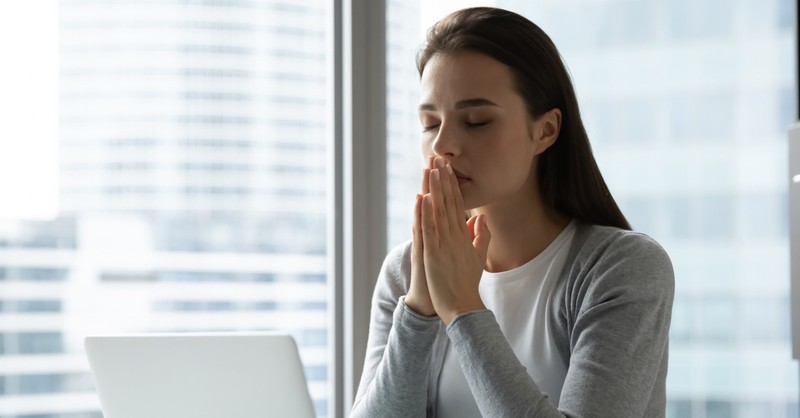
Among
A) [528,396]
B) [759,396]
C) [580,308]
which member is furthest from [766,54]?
[528,396]

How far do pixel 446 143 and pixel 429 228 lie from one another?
14 centimetres

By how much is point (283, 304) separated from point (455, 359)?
3.75 feet

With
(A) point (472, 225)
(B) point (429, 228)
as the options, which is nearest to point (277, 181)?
(A) point (472, 225)

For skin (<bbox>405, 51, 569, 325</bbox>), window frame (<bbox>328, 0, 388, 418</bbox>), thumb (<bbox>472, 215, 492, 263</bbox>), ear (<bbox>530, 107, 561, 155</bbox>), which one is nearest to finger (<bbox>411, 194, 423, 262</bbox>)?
skin (<bbox>405, 51, 569, 325</bbox>)

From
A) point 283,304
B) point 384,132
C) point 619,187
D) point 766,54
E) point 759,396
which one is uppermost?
point 766,54

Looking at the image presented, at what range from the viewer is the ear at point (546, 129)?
1523mm

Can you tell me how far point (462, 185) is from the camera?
146 cm

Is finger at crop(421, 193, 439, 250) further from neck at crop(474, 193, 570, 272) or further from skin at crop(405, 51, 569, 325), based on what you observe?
neck at crop(474, 193, 570, 272)

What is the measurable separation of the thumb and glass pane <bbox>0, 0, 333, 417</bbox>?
3.70 feet

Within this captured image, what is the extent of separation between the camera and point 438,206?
56.6 inches

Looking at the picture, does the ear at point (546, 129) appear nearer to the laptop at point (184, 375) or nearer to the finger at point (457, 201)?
the finger at point (457, 201)

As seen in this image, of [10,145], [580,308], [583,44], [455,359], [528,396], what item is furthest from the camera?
[583,44]

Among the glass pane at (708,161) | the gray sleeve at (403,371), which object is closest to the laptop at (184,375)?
the gray sleeve at (403,371)

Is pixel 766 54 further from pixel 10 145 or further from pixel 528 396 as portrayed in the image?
pixel 10 145
